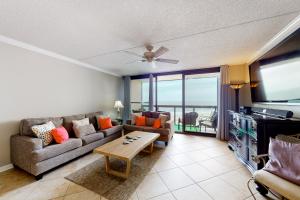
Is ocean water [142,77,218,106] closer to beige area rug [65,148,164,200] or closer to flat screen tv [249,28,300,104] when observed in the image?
flat screen tv [249,28,300,104]

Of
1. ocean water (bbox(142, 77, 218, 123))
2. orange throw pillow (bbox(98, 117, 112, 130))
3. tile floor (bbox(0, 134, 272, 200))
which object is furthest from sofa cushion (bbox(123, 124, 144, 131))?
ocean water (bbox(142, 77, 218, 123))

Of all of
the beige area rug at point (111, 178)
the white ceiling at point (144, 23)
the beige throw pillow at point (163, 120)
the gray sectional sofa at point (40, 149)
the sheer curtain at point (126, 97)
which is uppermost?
the white ceiling at point (144, 23)

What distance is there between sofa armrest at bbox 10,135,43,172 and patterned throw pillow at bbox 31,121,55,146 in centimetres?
14

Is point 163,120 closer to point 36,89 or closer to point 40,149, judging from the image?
point 40,149

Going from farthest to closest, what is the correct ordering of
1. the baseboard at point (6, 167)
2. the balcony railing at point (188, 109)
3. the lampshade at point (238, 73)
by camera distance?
the balcony railing at point (188, 109), the lampshade at point (238, 73), the baseboard at point (6, 167)

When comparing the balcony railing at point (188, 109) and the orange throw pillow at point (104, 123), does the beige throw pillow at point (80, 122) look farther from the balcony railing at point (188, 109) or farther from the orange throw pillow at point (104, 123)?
the balcony railing at point (188, 109)

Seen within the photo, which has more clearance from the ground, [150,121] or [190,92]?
[190,92]

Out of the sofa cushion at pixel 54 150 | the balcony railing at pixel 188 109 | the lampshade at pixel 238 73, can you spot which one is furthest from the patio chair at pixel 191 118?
the sofa cushion at pixel 54 150

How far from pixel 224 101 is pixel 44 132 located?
14.9ft

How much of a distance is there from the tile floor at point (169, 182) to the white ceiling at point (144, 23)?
2.35 metres

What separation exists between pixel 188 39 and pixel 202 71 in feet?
7.89

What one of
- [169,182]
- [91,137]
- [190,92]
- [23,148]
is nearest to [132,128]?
[91,137]

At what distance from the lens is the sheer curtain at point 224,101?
4055 mm

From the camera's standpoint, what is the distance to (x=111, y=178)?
213 centimetres
